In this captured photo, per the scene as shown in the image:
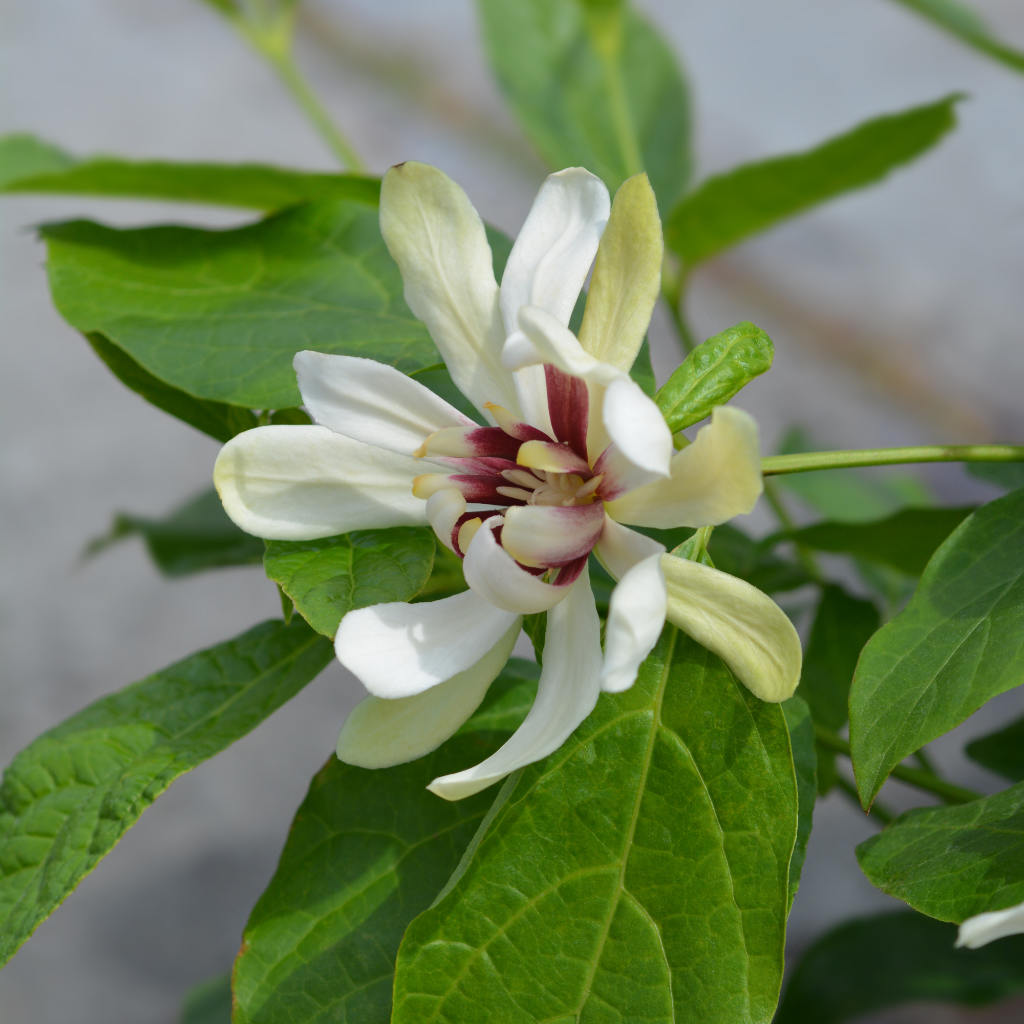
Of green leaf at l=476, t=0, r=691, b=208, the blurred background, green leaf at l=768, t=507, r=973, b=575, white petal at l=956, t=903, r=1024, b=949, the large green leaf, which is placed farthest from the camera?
the blurred background

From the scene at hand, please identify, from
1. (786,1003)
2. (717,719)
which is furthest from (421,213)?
(786,1003)

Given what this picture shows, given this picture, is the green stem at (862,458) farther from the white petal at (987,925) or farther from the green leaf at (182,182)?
the green leaf at (182,182)

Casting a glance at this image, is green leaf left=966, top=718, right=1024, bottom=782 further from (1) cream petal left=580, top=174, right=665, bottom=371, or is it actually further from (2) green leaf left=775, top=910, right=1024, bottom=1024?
(1) cream petal left=580, top=174, right=665, bottom=371

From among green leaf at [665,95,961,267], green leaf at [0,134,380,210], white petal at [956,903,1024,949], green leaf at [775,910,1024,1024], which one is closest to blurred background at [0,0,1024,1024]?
green leaf at [775,910,1024,1024]

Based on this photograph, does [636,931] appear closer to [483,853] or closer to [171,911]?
[483,853]

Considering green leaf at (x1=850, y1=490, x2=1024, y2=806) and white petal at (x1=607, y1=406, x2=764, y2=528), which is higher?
white petal at (x1=607, y1=406, x2=764, y2=528)

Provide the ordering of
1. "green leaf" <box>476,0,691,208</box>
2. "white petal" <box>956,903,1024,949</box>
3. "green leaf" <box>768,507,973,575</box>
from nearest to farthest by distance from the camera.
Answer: "white petal" <box>956,903,1024,949</box> → "green leaf" <box>768,507,973,575</box> → "green leaf" <box>476,0,691,208</box>
